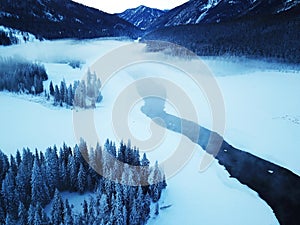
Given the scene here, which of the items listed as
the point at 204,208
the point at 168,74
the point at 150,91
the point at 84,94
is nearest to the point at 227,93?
the point at 150,91

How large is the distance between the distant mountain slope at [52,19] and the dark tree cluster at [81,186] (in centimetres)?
9332

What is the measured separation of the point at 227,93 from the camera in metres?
43.3

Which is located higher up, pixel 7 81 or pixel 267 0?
pixel 267 0

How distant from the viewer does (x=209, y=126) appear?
1238 inches

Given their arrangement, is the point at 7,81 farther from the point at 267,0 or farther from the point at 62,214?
the point at 267,0

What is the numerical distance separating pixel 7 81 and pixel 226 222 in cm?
4130

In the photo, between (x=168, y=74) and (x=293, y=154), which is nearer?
(x=293, y=154)

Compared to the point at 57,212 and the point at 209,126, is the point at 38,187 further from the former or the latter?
the point at 209,126

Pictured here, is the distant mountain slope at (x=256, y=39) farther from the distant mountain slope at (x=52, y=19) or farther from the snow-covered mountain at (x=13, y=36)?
the distant mountain slope at (x=52, y=19)

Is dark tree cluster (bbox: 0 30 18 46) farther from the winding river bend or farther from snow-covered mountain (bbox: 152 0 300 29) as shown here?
snow-covered mountain (bbox: 152 0 300 29)

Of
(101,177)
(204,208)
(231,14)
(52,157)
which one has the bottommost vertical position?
(204,208)

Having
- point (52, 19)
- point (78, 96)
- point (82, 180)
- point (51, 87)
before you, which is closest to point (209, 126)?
point (82, 180)

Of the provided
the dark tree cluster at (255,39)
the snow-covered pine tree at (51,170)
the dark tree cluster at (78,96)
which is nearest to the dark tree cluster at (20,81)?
the dark tree cluster at (78,96)

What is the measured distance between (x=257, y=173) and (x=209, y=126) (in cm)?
1016
